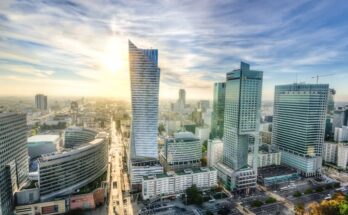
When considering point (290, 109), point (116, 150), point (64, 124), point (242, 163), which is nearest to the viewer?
point (242, 163)

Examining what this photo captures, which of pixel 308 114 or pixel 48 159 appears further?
pixel 308 114

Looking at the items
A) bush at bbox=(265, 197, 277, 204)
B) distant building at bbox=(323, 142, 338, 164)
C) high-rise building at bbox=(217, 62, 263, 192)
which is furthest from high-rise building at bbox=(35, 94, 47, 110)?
distant building at bbox=(323, 142, 338, 164)

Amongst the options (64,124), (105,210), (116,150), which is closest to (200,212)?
(105,210)

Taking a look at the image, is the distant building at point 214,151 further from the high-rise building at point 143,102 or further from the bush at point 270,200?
the bush at point 270,200

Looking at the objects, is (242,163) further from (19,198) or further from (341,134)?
(341,134)

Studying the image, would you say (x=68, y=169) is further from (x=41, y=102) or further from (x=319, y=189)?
(x=41, y=102)

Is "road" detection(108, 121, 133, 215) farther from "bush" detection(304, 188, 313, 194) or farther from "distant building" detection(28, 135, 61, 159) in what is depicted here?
"bush" detection(304, 188, 313, 194)

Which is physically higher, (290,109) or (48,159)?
(290,109)
